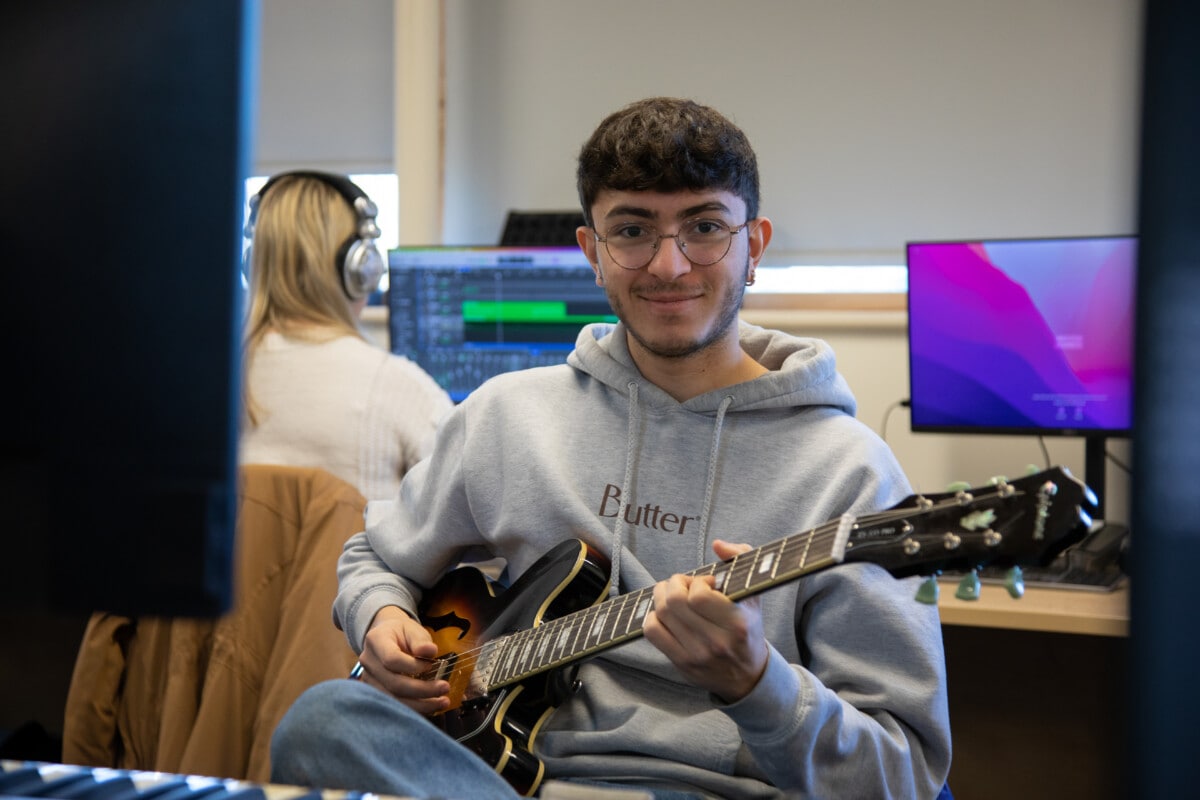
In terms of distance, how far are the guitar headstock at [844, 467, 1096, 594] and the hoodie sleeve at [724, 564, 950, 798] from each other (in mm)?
151

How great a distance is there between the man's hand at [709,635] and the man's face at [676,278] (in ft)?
1.08

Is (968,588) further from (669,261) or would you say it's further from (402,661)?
(402,661)

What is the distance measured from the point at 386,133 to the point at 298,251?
1110mm

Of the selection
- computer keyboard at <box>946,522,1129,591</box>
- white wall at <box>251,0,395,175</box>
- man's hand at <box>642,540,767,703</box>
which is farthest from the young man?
white wall at <box>251,0,395,175</box>

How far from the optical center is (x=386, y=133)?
3006 mm

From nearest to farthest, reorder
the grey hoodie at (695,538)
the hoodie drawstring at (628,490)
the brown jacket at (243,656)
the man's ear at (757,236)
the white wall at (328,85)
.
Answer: the grey hoodie at (695,538)
the hoodie drawstring at (628,490)
the man's ear at (757,236)
the brown jacket at (243,656)
the white wall at (328,85)

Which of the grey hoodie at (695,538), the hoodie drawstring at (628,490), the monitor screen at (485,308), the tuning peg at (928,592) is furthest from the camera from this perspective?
the monitor screen at (485,308)

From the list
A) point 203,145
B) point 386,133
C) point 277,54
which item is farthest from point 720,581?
point 277,54

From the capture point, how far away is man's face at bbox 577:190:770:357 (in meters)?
1.19

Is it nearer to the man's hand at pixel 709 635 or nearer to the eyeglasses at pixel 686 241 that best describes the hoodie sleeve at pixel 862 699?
the man's hand at pixel 709 635


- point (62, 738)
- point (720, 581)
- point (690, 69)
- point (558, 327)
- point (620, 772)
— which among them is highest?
point (690, 69)

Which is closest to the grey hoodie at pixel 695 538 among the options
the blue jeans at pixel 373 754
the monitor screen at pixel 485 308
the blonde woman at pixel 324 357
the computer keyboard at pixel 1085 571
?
the blue jeans at pixel 373 754

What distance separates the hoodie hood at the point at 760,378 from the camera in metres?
1.20

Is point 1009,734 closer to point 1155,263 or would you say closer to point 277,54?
point 1155,263
